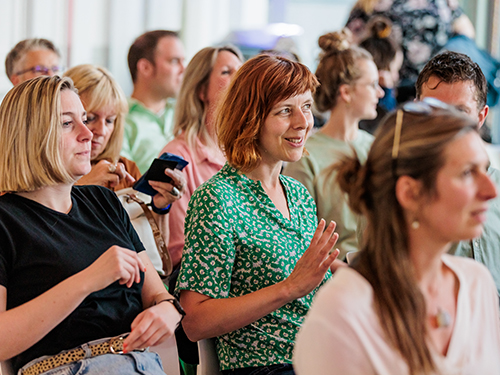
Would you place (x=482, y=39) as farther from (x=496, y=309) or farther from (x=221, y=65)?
(x=496, y=309)

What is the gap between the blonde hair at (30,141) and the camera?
1516 millimetres

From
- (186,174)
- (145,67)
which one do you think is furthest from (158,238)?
(145,67)

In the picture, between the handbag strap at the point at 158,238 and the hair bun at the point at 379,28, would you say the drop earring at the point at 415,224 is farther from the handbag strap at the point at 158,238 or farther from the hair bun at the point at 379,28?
the hair bun at the point at 379,28

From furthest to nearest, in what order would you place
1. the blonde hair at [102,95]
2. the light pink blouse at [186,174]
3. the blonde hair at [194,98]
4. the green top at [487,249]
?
1. the blonde hair at [194,98]
2. the light pink blouse at [186,174]
3. the blonde hair at [102,95]
4. the green top at [487,249]

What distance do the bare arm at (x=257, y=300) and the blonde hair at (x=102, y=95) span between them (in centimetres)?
93

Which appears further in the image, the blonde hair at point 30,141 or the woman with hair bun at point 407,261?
the blonde hair at point 30,141

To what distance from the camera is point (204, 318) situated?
1516 mm

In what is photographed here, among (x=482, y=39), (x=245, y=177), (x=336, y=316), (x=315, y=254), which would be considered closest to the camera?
(x=336, y=316)

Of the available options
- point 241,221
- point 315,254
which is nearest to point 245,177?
point 241,221

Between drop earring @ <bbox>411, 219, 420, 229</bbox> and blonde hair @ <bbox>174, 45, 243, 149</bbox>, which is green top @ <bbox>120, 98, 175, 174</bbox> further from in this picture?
drop earring @ <bbox>411, 219, 420, 229</bbox>

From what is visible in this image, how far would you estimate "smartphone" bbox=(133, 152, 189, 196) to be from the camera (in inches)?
79.1

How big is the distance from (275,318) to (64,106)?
800 millimetres

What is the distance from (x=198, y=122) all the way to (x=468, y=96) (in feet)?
3.82

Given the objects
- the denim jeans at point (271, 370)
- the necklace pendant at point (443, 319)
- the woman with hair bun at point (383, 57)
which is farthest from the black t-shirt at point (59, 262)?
the woman with hair bun at point (383, 57)
